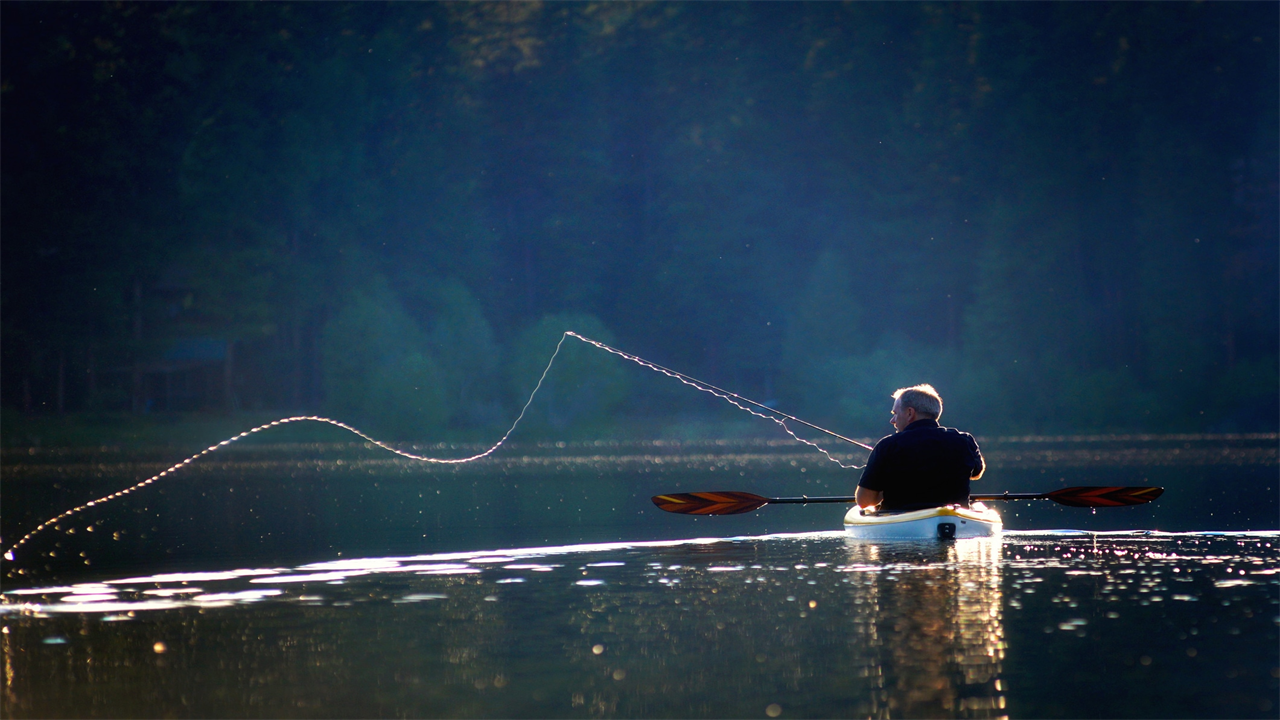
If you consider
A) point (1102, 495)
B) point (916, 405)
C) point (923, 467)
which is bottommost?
point (1102, 495)

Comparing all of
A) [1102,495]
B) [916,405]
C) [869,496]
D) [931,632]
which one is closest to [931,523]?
[869,496]

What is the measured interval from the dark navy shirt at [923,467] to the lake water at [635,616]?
20.1 inches

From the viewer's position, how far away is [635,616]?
11820 millimetres

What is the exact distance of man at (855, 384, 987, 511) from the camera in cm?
1645

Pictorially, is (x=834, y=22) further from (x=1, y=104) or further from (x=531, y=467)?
(x=531, y=467)

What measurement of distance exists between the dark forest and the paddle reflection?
186 ft

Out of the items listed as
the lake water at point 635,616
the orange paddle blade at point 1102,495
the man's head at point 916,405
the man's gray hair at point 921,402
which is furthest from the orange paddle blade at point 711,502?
the orange paddle blade at point 1102,495

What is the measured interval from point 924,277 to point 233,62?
39187 millimetres

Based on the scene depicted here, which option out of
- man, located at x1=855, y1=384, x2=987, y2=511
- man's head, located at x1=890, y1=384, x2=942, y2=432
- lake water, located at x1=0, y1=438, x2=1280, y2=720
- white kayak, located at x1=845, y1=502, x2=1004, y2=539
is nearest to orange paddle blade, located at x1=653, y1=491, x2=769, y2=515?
lake water, located at x1=0, y1=438, x2=1280, y2=720

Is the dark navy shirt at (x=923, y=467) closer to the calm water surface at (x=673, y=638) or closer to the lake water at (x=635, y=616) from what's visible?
the lake water at (x=635, y=616)

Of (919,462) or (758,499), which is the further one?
(758,499)

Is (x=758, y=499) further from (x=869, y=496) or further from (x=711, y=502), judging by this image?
(x=869, y=496)

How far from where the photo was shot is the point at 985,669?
9.27 m

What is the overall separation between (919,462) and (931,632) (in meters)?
6.18
